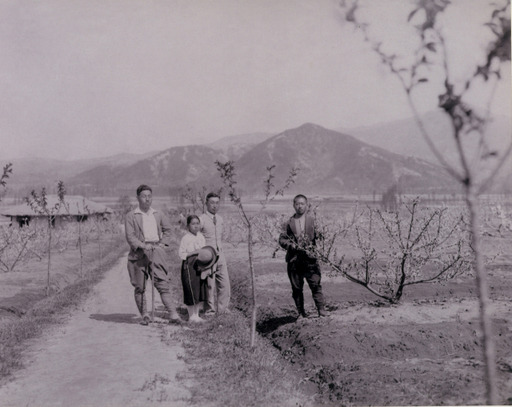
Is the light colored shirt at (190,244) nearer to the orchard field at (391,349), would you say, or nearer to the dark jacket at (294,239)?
the dark jacket at (294,239)

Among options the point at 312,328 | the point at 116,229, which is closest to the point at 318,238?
the point at 312,328

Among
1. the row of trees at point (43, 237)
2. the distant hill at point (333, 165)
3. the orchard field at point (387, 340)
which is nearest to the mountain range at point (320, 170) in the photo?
the distant hill at point (333, 165)

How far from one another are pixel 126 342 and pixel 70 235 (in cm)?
2323

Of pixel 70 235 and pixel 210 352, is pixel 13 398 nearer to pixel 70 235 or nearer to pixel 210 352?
pixel 210 352

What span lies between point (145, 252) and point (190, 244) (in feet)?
2.22

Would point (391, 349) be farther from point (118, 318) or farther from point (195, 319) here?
point (118, 318)

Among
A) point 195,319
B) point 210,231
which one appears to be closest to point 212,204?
point 210,231

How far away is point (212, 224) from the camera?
7.79 metres

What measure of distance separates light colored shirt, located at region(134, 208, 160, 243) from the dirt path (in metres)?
1.23

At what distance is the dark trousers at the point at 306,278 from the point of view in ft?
22.4

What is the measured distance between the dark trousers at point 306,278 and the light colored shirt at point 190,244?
145 centimetres

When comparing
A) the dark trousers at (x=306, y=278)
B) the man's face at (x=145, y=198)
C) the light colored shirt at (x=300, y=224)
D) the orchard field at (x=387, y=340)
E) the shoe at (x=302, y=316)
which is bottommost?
the orchard field at (x=387, y=340)

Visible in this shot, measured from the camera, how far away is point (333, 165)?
529ft

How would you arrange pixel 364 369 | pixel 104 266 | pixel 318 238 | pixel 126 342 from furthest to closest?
pixel 104 266 < pixel 318 238 < pixel 126 342 < pixel 364 369
